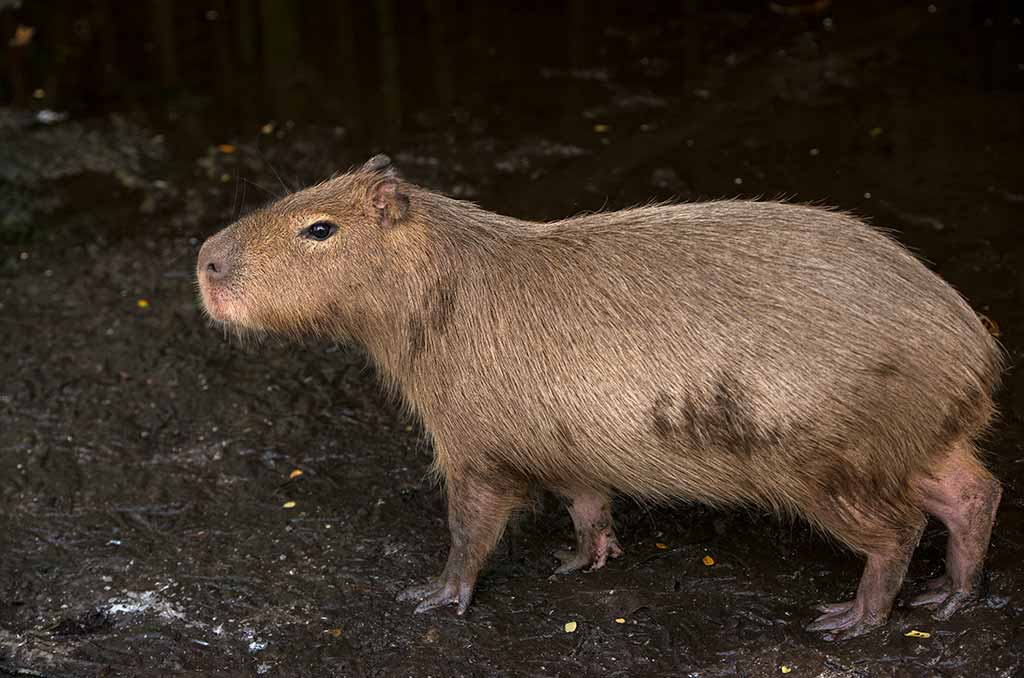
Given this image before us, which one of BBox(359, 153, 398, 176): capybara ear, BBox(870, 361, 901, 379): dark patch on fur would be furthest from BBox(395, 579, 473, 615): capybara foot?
BBox(870, 361, 901, 379): dark patch on fur

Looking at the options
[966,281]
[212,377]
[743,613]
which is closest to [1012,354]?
[966,281]

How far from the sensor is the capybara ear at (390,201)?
404cm

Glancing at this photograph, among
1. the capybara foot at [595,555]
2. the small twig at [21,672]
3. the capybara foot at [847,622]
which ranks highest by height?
the capybara foot at [847,622]

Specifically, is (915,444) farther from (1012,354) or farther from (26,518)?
(26,518)

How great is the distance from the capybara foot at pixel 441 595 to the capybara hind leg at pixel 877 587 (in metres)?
1.05

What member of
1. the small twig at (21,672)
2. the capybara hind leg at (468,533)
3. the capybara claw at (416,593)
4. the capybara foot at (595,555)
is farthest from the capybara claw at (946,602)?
the small twig at (21,672)

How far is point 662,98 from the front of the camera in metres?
7.39

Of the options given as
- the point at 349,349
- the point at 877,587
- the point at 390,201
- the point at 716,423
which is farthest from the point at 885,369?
the point at 349,349

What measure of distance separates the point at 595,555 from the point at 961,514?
Result: 1155 mm

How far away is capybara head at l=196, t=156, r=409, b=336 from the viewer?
4.08m

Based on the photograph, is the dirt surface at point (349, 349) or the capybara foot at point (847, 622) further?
the dirt surface at point (349, 349)

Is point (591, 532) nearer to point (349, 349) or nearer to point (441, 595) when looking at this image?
point (441, 595)

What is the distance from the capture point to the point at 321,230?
4094 millimetres

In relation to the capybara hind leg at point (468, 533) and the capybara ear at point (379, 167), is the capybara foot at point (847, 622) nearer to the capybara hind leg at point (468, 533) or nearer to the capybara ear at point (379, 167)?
the capybara hind leg at point (468, 533)
